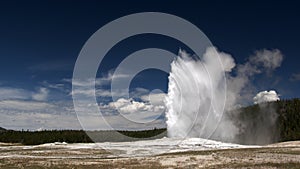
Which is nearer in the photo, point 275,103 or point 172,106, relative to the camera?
point 172,106

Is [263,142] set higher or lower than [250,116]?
lower

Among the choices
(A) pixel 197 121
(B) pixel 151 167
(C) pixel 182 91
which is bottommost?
(B) pixel 151 167

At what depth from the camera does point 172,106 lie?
105 m

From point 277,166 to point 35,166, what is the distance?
26.5 m

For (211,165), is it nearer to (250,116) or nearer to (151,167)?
(151,167)

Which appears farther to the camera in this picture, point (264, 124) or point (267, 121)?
point (264, 124)

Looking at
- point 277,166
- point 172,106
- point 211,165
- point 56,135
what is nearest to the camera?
point 277,166

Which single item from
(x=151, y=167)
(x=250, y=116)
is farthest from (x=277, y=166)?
(x=250, y=116)

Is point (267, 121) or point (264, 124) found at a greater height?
point (267, 121)

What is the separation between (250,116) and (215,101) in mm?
38177

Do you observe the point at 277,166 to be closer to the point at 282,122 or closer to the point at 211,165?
the point at 211,165

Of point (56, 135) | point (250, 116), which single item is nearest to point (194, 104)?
point (250, 116)

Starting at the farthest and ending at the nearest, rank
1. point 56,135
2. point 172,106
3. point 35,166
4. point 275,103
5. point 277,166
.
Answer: point 56,135
point 275,103
point 172,106
point 35,166
point 277,166

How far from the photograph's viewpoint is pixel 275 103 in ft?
487
